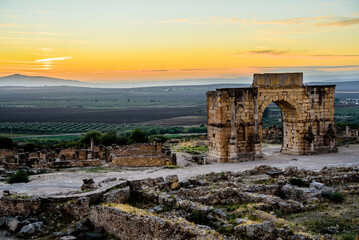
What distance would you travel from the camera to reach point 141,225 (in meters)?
11.1

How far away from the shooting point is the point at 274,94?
26.8 metres

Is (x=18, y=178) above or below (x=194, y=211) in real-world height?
below

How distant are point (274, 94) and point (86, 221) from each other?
17.2m

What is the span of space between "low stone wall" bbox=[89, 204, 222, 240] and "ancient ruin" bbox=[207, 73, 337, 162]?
13863mm

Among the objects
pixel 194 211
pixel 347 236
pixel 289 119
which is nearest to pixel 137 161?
pixel 289 119

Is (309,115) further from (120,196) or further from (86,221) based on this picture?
(86,221)

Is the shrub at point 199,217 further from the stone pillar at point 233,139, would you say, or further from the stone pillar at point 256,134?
the stone pillar at point 256,134

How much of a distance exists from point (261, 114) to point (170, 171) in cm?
785

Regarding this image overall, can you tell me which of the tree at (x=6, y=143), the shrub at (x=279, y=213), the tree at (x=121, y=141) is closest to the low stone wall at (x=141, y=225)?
the shrub at (x=279, y=213)

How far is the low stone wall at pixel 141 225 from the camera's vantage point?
32.6ft

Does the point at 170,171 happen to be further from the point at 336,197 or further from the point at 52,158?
the point at 52,158

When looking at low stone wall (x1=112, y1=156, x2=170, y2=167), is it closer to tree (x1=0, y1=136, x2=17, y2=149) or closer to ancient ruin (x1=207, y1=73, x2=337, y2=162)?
ancient ruin (x1=207, y1=73, x2=337, y2=162)

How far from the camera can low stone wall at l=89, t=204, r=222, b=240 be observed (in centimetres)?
992

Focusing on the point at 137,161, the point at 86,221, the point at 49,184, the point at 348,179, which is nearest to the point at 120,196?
the point at 86,221
